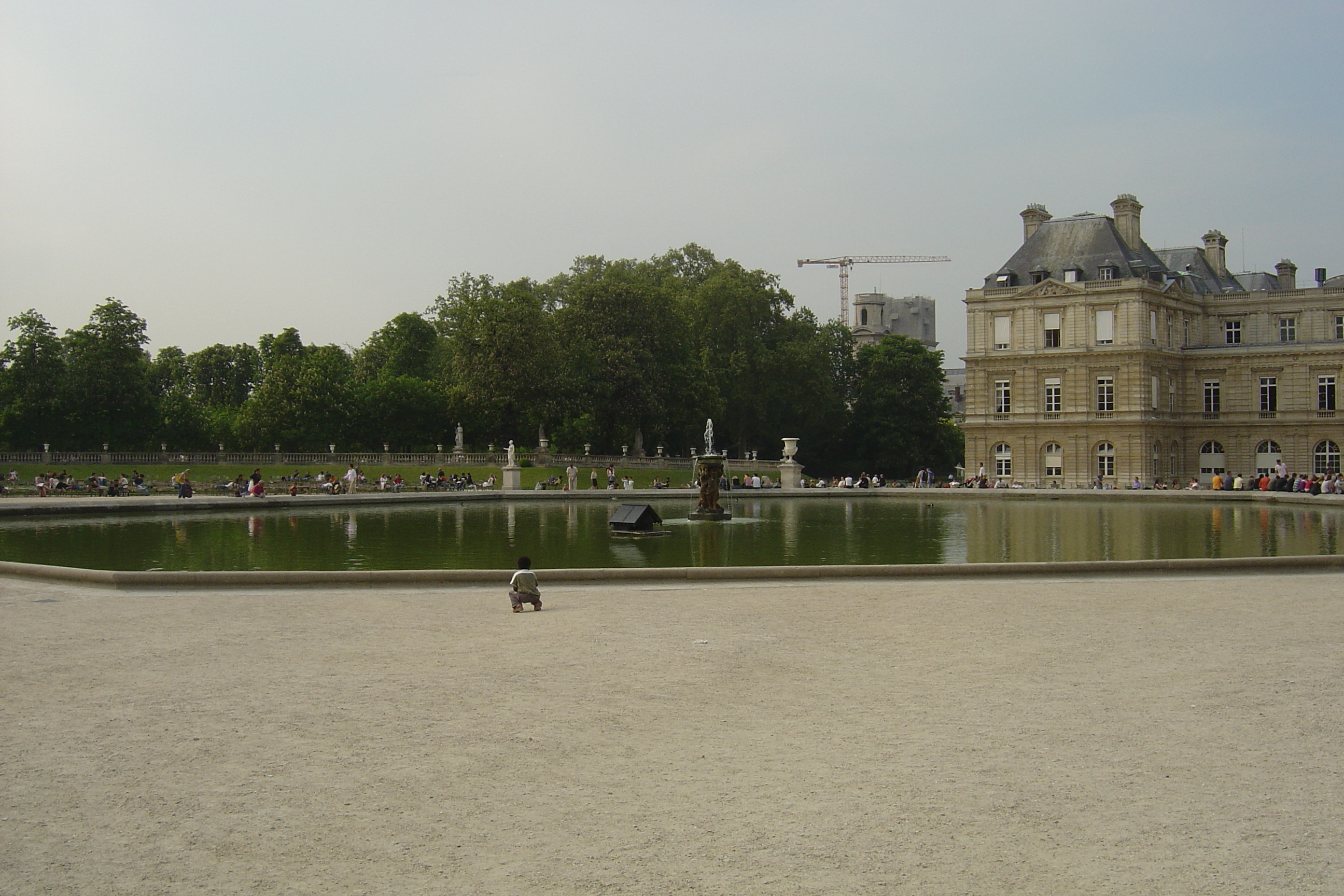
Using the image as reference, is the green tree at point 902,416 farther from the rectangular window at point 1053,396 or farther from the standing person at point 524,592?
the standing person at point 524,592

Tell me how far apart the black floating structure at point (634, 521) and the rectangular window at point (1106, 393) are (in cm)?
4435

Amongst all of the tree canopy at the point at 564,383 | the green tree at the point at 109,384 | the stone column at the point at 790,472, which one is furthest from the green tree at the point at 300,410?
the stone column at the point at 790,472

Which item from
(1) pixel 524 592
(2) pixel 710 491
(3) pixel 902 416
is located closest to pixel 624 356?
(3) pixel 902 416

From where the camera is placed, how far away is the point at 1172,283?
6475 cm

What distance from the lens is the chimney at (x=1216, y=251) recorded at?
71.7 metres

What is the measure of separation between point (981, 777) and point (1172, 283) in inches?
2554

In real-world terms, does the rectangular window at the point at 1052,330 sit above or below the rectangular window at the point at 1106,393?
above

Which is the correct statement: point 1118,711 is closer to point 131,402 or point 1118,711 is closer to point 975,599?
point 975,599

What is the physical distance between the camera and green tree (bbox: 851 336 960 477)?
75.8 meters

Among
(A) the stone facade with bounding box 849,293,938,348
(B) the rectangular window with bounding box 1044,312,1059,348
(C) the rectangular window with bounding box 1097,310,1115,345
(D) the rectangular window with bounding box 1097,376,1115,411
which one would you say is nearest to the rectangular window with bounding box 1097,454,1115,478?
(D) the rectangular window with bounding box 1097,376,1115,411

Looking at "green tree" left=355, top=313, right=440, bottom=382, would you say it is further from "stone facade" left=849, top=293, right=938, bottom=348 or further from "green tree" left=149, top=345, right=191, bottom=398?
"stone facade" left=849, top=293, right=938, bottom=348

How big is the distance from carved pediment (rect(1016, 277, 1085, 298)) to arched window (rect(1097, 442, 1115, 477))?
8794 mm

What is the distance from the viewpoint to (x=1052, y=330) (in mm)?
65625

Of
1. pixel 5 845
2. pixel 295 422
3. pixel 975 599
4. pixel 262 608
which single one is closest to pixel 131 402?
pixel 295 422
